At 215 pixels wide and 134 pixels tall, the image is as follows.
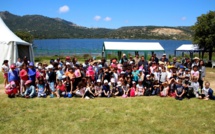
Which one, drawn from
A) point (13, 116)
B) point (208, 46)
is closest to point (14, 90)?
point (13, 116)

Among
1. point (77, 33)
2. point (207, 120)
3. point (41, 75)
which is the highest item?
point (77, 33)

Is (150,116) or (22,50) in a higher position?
(22,50)

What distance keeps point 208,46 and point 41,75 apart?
18529mm

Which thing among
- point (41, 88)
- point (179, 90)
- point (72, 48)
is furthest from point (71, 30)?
point (179, 90)

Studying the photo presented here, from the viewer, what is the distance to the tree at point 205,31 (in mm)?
23281

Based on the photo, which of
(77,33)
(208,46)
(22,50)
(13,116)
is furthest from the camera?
(77,33)

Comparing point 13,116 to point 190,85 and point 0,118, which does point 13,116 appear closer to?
point 0,118

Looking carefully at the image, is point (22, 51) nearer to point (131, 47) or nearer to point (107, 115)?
point (131, 47)

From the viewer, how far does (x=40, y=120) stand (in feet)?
21.8

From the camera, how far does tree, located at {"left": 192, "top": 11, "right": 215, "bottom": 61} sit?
23281 mm

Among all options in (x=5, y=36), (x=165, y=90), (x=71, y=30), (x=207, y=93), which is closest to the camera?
(x=207, y=93)

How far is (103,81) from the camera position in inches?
391

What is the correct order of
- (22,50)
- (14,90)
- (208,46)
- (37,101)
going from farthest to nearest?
(208,46) → (22,50) → (14,90) → (37,101)

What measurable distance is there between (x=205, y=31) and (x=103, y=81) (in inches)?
674
